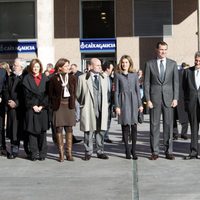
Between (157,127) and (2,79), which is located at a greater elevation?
(2,79)

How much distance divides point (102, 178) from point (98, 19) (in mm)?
20915

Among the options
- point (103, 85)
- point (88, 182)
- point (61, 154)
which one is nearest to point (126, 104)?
point (103, 85)

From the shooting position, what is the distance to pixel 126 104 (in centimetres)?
1088

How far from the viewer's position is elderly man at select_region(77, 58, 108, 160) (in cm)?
1099

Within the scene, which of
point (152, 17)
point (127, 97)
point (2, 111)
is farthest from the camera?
point (152, 17)

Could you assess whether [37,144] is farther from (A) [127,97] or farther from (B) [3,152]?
(A) [127,97]

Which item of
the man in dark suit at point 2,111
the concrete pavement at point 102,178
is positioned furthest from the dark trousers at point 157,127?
the man in dark suit at point 2,111

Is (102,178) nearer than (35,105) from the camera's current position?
Yes

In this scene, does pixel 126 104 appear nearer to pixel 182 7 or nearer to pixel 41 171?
pixel 41 171

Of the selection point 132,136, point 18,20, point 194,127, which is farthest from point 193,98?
point 18,20

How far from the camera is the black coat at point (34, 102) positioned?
10.8m

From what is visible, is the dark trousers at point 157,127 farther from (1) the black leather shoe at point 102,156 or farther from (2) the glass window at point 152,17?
(2) the glass window at point 152,17

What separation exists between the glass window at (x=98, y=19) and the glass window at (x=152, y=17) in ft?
4.13

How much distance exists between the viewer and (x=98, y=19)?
29312 millimetres
